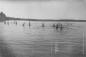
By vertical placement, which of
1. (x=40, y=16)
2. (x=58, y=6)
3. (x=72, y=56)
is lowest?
(x=72, y=56)

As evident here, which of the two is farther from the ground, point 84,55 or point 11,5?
point 11,5

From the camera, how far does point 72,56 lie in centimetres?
188

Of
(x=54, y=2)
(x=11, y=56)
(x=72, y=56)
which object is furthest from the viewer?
(x=54, y=2)

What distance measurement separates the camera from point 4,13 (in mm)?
2424

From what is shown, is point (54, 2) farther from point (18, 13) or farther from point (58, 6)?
point (18, 13)

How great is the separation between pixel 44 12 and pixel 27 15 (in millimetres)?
354

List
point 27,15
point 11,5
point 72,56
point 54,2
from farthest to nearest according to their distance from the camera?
point 27,15
point 11,5
point 54,2
point 72,56

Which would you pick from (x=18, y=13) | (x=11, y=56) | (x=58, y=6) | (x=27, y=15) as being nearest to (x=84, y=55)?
(x=58, y=6)

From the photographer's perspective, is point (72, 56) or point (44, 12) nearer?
point (72, 56)

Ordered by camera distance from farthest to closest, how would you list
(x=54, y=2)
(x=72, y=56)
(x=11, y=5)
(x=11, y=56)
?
(x=11, y=5)
(x=54, y=2)
(x=72, y=56)
(x=11, y=56)

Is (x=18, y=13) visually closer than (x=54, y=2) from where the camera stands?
No

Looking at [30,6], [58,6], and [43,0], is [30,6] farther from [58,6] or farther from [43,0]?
[58,6]

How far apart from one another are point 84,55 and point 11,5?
1.58 metres

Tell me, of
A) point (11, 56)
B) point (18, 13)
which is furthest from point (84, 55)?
point (18, 13)
